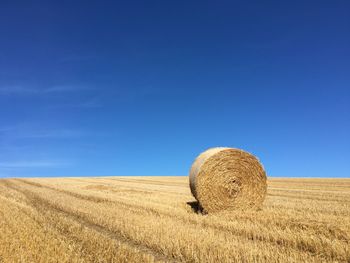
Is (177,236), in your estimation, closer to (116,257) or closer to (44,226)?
(116,257)

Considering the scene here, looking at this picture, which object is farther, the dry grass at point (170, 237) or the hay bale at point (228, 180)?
the hay bale at point (228, 180)

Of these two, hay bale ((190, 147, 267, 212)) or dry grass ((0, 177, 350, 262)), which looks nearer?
dry grass ((0, 177, 350, 262))

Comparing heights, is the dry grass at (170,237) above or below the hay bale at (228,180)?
Answer: below

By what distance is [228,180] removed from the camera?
41.6 feet

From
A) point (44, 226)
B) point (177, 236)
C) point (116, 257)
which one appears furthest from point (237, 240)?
point (44, 226)

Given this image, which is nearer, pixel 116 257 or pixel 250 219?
pixel 116 257

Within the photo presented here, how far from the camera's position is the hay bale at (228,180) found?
488 inches

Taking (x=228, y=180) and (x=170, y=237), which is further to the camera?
(x=228, y=180)

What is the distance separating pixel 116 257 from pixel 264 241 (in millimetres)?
2742

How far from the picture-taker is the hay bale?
1238 cm

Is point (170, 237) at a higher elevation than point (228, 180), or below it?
below

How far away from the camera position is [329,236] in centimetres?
750

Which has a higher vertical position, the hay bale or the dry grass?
the hay bale

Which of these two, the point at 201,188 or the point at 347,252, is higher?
the point at 201,188
